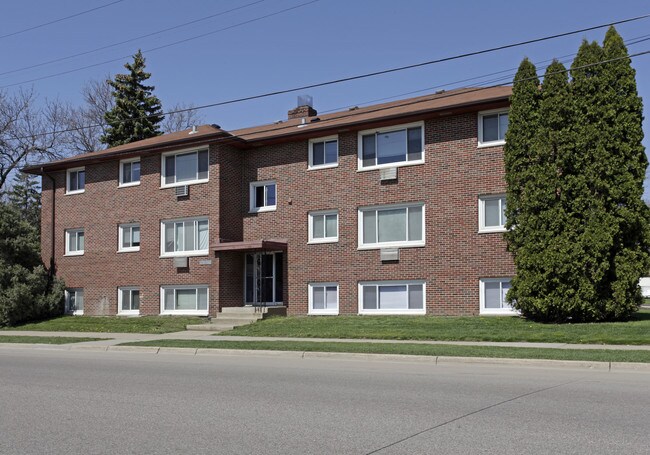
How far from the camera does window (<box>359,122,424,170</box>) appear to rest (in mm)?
23359

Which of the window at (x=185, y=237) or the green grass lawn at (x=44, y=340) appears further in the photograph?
the window at (x=185, y=237)

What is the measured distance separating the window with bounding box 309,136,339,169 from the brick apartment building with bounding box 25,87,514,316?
5 cm

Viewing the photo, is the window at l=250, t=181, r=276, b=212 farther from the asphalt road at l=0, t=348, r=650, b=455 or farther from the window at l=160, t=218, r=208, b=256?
the asphalt road at l=0, t=348, r=650, b=455

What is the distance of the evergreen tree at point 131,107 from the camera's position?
46.9 meters

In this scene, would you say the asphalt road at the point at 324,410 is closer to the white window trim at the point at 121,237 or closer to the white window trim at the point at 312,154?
the white window trim at the point at 312,154

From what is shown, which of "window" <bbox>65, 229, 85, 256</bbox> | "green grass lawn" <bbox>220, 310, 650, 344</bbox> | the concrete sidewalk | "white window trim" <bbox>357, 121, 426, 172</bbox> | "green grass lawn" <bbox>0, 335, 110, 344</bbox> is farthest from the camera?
"window" <bbox>65, 229, 85, 256</bbox>

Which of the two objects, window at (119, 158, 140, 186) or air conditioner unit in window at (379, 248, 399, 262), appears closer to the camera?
air conditioner unit in window at (379, 248, 399, 262)

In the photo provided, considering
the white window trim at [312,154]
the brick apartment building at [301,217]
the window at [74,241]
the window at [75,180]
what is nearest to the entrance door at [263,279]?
the brick apartment building at [301,217]

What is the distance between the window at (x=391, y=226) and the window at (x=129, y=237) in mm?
9834

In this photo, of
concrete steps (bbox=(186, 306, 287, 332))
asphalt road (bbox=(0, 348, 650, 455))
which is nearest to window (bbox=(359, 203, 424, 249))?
concrete steps (bbox=(186, 306, 287, 332))

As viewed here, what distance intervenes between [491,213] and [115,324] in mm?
13825

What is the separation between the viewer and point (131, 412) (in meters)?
8.15

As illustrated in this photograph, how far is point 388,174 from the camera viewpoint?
2347 centimetres

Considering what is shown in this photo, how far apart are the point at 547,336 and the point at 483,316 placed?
532 cm
